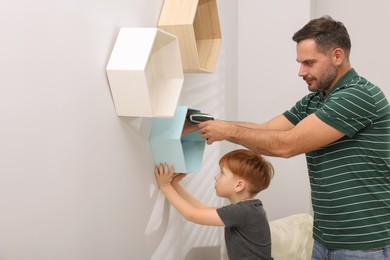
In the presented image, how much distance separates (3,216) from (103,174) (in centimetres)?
35

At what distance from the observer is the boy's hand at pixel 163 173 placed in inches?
54.0

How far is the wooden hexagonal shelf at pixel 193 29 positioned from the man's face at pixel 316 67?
33cm

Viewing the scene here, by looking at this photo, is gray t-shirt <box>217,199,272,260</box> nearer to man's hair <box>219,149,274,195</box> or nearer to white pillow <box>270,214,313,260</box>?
man's hair <box>219,149,274,195</box>

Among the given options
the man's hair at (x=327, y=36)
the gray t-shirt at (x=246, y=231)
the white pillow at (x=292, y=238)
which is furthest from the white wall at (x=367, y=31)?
the gray t-shirt at (x=246, y=231)

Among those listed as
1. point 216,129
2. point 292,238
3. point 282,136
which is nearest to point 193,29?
point 216,129

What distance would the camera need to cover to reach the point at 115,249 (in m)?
1.17

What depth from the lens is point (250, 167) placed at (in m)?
1.43

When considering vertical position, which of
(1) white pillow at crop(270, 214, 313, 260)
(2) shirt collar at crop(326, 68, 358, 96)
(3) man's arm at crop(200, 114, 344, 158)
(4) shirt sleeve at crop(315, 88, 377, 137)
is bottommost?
(1) white pillow at crop(270, 214, 313, 260)

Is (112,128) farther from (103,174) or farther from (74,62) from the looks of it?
(74,62)

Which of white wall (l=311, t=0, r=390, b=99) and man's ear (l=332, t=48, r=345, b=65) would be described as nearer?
man's ear (l=332, t=48, r=345, b=65)

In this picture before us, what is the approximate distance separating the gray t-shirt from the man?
186mm

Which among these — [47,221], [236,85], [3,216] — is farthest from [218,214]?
[236,85]

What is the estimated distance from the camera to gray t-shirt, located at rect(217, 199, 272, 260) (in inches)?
53.2

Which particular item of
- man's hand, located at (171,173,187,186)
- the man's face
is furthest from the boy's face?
the man's face
